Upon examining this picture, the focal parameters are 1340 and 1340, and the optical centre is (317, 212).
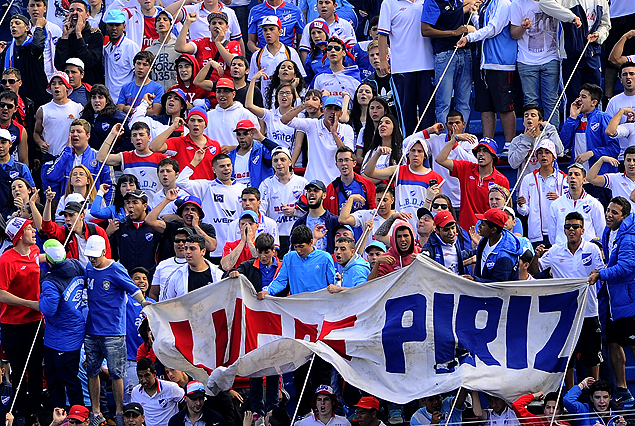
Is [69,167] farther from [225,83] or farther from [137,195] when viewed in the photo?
[225,83]

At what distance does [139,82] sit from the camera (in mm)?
15531

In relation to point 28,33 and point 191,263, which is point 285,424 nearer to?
point 191,263

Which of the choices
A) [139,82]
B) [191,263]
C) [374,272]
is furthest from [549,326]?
[139,82]

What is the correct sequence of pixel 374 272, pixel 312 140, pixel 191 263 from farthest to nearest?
pixel 312 140, pixel 191 263, pixel 374 272

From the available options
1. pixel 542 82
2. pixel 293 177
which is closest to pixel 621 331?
pixel 293 177

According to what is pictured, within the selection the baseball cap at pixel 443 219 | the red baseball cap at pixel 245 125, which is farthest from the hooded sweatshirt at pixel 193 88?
the baseball cap at pixel 443 219

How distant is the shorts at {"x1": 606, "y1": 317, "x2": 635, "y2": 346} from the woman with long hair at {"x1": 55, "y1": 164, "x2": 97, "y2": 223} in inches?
214

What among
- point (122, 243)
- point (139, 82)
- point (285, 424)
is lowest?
point (285, 424)

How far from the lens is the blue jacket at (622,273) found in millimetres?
10914

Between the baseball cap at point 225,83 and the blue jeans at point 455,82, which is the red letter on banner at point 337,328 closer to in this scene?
the blue jeans at point 455,82

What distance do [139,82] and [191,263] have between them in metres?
4.20

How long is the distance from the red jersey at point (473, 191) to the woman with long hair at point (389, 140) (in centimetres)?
81

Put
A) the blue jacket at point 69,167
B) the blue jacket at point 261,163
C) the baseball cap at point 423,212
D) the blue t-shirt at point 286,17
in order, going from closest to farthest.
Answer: the baseball cap at point 423,212, the blue jacket at point 261,163, the blue jacket at point 69,167, the blue t-shirt at point 286,17

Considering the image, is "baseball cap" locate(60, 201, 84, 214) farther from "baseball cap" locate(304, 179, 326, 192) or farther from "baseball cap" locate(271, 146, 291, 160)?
"baseball cap" locate(304, 179, 326, 192)
